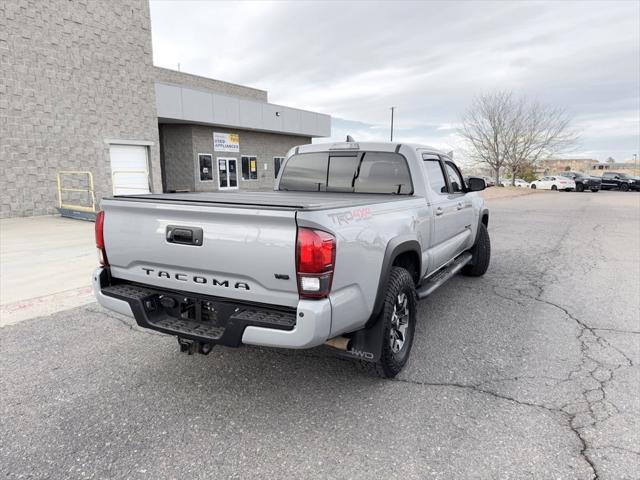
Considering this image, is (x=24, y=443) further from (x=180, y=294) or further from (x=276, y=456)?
(x=276, y=456)

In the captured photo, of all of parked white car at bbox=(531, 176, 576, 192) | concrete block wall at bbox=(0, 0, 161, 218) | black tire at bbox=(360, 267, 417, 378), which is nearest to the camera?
black tire at bbox=(360, 267, 417, 378)

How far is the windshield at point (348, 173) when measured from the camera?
4305 millimetres

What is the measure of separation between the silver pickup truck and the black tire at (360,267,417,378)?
0.01 m

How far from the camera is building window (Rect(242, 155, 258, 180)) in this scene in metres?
27.2

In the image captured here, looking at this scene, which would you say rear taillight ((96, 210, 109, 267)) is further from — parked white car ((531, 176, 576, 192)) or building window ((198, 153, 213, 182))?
parked white car ((531, 176, 576, 192))

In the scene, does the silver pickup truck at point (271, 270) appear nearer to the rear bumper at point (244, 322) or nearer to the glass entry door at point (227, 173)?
the rear bumper at point (244, 322)

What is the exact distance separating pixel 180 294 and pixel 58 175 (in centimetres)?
1427

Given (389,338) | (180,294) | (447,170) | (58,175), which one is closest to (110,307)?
(180,294)

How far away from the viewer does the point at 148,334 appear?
4.21m

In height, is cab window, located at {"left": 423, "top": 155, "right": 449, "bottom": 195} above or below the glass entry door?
above

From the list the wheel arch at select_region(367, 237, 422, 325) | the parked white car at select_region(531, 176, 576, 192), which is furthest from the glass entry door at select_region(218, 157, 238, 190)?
the parked white car at select_region(531, 176, 576, 192)

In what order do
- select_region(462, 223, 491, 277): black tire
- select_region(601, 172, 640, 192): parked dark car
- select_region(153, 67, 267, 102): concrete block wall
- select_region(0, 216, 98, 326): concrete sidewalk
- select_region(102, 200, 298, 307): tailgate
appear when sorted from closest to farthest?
select_region(102, 200, 298, 307): tailgate → select_region(0, 216, 98, 326): concrete sidewalk → select_region(462, 223, 491, 277): black tire → select_region(153, 67, 267, 102): concrete block wall → select_region(601, 172, 640, 192): parked dark car

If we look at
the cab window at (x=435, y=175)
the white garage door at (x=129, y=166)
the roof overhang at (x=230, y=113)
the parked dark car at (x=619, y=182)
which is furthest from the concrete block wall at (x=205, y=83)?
the parked dark car at (x=619, y=182)

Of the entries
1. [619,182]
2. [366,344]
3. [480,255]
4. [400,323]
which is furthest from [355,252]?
[619,182]
